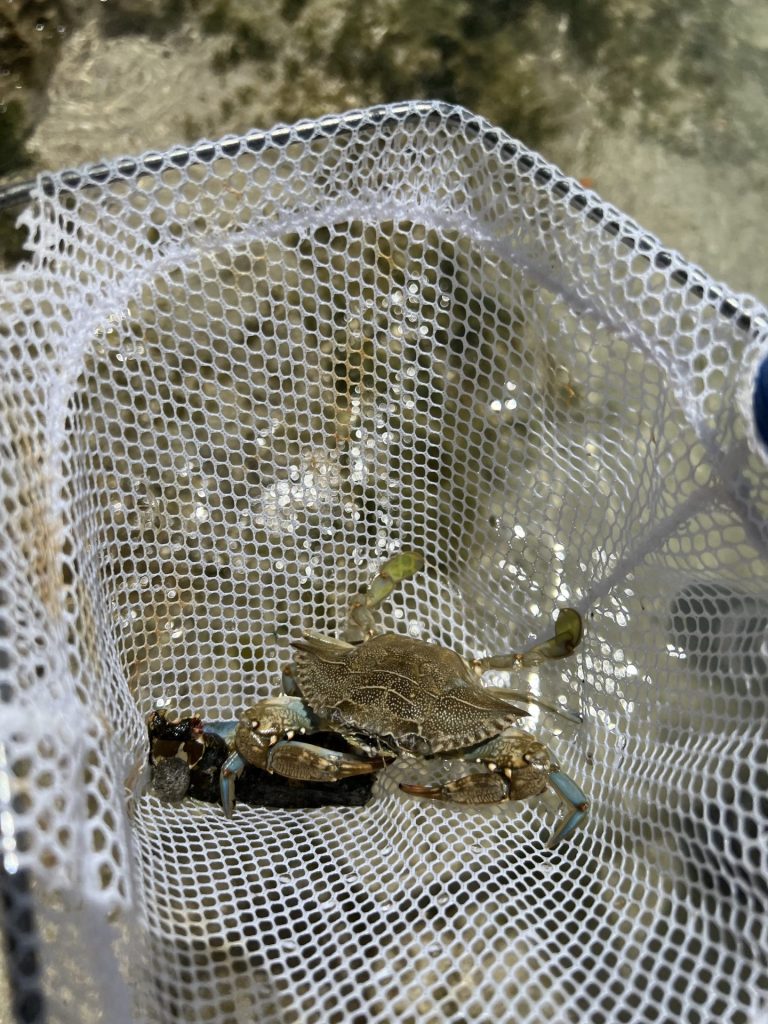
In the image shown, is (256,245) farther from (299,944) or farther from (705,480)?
(299,944)

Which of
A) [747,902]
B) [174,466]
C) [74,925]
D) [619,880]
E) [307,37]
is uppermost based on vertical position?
[307,37]

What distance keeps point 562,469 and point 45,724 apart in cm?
105

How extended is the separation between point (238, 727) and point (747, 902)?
86 cm

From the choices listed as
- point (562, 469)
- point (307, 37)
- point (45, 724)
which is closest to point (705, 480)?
point (562, 469)

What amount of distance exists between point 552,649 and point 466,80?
1749mm

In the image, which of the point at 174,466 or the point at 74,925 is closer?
the point at 74,925

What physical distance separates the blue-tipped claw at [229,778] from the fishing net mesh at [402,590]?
0.05m

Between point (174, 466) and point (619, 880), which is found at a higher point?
point (174, 466)

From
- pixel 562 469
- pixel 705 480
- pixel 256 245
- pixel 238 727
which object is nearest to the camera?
pixel 705 480

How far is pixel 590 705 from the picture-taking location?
5.16ft

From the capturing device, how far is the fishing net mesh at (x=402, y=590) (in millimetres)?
1111

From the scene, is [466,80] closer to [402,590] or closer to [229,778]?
[402,590]

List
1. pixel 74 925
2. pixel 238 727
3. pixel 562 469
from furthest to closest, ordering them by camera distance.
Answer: pixel 562 469 < pixel 238 727 < pixel 74 925

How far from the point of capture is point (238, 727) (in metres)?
1.49
